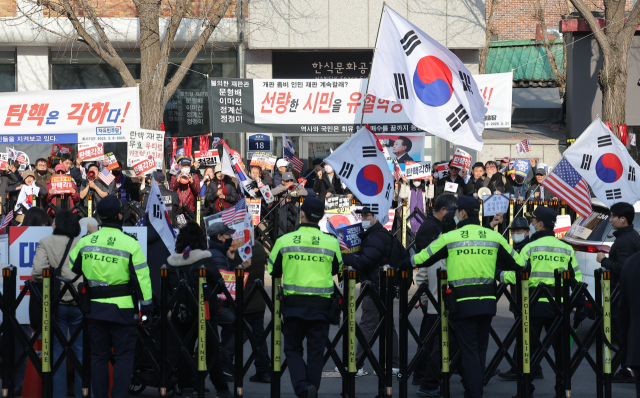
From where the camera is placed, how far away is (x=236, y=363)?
23.6 ft

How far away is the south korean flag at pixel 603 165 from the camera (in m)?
9.79

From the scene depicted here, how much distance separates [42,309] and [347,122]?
10023 millimetres

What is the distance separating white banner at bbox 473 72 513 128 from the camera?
17.0 meters

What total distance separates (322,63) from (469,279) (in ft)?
51.6

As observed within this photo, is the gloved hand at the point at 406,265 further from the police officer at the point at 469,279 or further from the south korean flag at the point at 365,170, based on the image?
the south korean flag at the point at 365,170

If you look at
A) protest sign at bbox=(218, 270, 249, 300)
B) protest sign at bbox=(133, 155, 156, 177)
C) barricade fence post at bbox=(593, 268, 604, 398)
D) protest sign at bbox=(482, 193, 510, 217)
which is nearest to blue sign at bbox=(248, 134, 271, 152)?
protest sign at bbox=(133, 155, 156, 177)

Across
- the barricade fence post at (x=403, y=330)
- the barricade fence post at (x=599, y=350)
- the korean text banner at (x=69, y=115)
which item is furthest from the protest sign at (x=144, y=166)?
the barricade fence post at (x=599, y=350)

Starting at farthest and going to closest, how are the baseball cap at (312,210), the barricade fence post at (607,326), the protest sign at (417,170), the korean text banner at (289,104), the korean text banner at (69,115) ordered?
the korean text banner at (289,104)
the korean text banner at (69,115)
the protest sign at (417,170)
the barricade fence post at (607,326)
the baseball cap at (312,210)

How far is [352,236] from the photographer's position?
8.14 m

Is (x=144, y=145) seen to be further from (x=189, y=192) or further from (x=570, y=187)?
(x=570, y=187)

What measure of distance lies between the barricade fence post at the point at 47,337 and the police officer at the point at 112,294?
1.04 feet

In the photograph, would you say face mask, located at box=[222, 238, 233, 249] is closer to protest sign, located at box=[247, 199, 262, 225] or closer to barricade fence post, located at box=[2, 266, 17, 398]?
barricade fence post, located at box=[2, 266, 17, 398]

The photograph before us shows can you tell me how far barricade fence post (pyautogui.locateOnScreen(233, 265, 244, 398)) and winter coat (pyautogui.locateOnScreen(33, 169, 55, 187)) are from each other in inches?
385

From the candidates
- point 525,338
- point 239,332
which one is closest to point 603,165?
point 525,338
